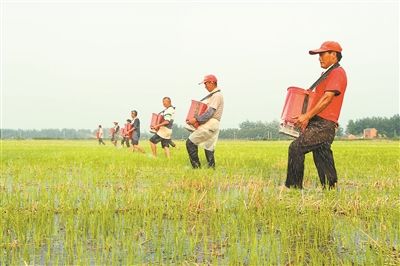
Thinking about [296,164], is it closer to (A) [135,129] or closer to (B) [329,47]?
(B) [329,47]

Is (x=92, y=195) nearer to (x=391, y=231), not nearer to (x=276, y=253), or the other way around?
(x=276, y=253)

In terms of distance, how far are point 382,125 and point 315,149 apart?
4984 inches

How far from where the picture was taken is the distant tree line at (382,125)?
120375 millimetres

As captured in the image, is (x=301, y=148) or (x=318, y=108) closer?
(x=318, y=108)

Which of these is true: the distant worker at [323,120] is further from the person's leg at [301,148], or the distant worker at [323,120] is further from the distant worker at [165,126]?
the distant worker at [165,126]

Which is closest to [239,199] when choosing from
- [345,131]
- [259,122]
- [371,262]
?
[371,262]

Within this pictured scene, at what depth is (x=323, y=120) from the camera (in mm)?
5582

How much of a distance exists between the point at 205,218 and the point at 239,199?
2.90ft

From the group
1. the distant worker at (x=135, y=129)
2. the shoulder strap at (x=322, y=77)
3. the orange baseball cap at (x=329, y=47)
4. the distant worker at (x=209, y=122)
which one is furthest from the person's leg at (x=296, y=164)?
the distant worker at (x=135, y=129)

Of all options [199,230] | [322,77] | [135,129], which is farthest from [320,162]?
[135,129]

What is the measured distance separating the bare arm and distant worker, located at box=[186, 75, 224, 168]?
3014 millimetres

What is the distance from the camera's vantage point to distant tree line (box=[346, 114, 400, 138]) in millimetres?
120375

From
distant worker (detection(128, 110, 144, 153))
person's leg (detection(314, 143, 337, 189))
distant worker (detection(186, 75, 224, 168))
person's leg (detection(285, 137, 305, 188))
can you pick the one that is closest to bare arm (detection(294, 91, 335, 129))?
person's leg (detection(285, 137, 305, 188))

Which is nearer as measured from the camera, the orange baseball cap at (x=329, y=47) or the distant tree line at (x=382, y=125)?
the orange baseball cap at (x=329, y=47)
